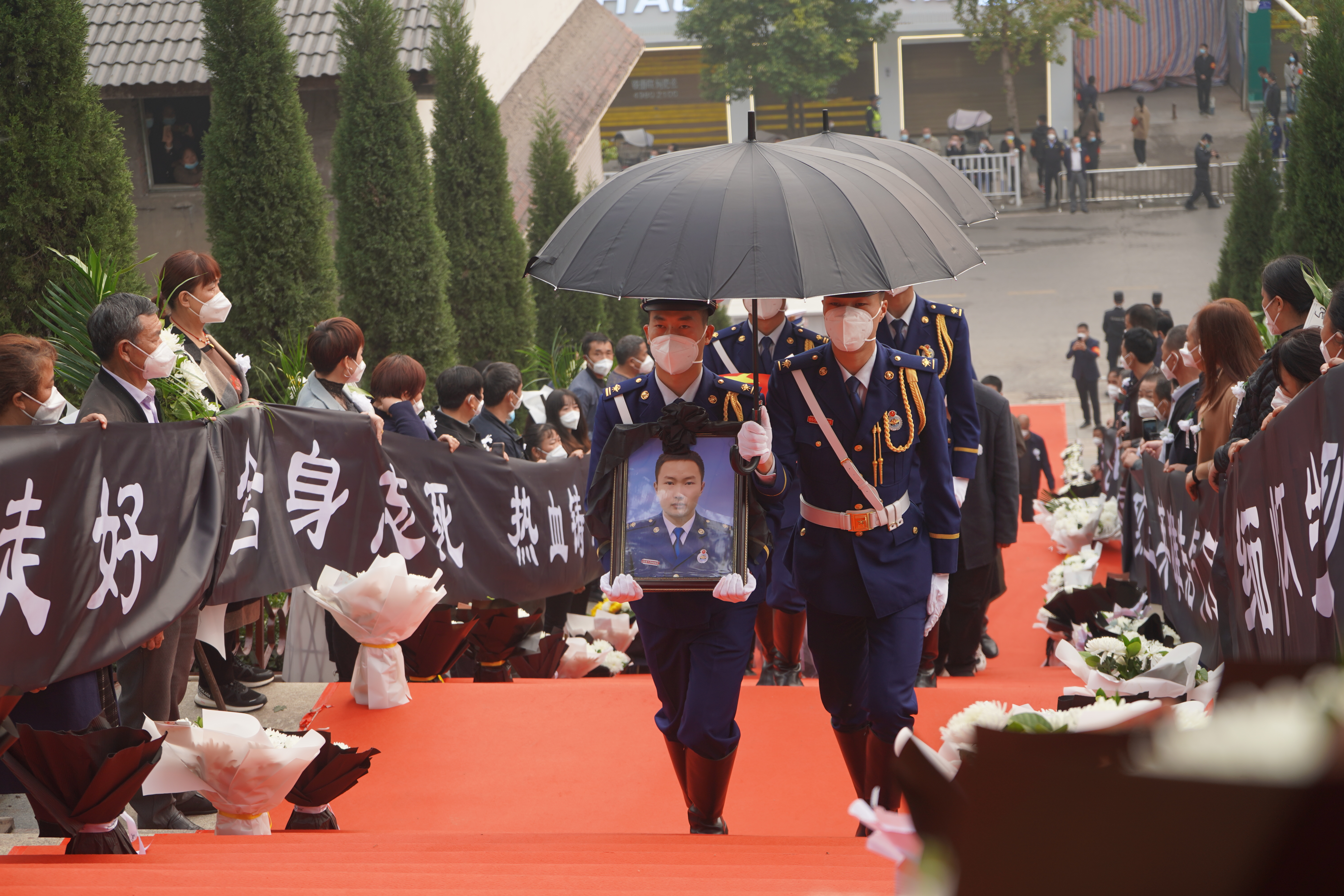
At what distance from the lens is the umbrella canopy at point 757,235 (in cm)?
340

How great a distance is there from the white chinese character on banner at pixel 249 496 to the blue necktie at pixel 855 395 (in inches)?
98.1

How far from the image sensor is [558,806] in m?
4.45

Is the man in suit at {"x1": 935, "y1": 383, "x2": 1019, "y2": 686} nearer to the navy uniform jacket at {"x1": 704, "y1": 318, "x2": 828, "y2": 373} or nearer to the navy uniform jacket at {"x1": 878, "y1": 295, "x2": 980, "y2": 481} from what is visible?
the navy uniform jacket at {"x1": 878, "y1": 295, "x2": 980, "y2": 481}

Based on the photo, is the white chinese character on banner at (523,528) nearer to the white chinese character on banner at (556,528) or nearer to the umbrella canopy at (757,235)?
the white chinese character on banner at (556,528)

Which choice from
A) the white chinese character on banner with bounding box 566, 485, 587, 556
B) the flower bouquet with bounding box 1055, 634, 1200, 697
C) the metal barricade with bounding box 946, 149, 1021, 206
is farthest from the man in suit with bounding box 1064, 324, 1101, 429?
the flower bouquet with bounding box 1055, 634, 1200, 697

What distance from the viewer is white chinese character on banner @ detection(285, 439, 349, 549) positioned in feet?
17.7

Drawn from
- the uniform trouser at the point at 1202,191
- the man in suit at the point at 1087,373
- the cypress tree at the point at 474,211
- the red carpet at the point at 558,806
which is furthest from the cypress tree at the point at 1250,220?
the uniform trouser at the point at 1202,191

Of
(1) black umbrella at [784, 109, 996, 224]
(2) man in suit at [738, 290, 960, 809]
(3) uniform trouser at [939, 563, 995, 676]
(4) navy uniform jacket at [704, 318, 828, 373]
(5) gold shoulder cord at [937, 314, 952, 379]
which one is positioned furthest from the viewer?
(3) uniform trouser at [939, 563, 995, 676]

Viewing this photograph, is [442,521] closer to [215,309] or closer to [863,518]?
[215,309]

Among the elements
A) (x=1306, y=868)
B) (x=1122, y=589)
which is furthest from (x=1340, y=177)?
(x=1306, y=868)

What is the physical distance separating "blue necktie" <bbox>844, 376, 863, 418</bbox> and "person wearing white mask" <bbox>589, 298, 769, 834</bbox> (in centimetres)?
32

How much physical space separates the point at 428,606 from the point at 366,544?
782mm

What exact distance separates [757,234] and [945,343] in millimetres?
1807

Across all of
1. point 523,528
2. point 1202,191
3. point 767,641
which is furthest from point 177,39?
point 1202,191
